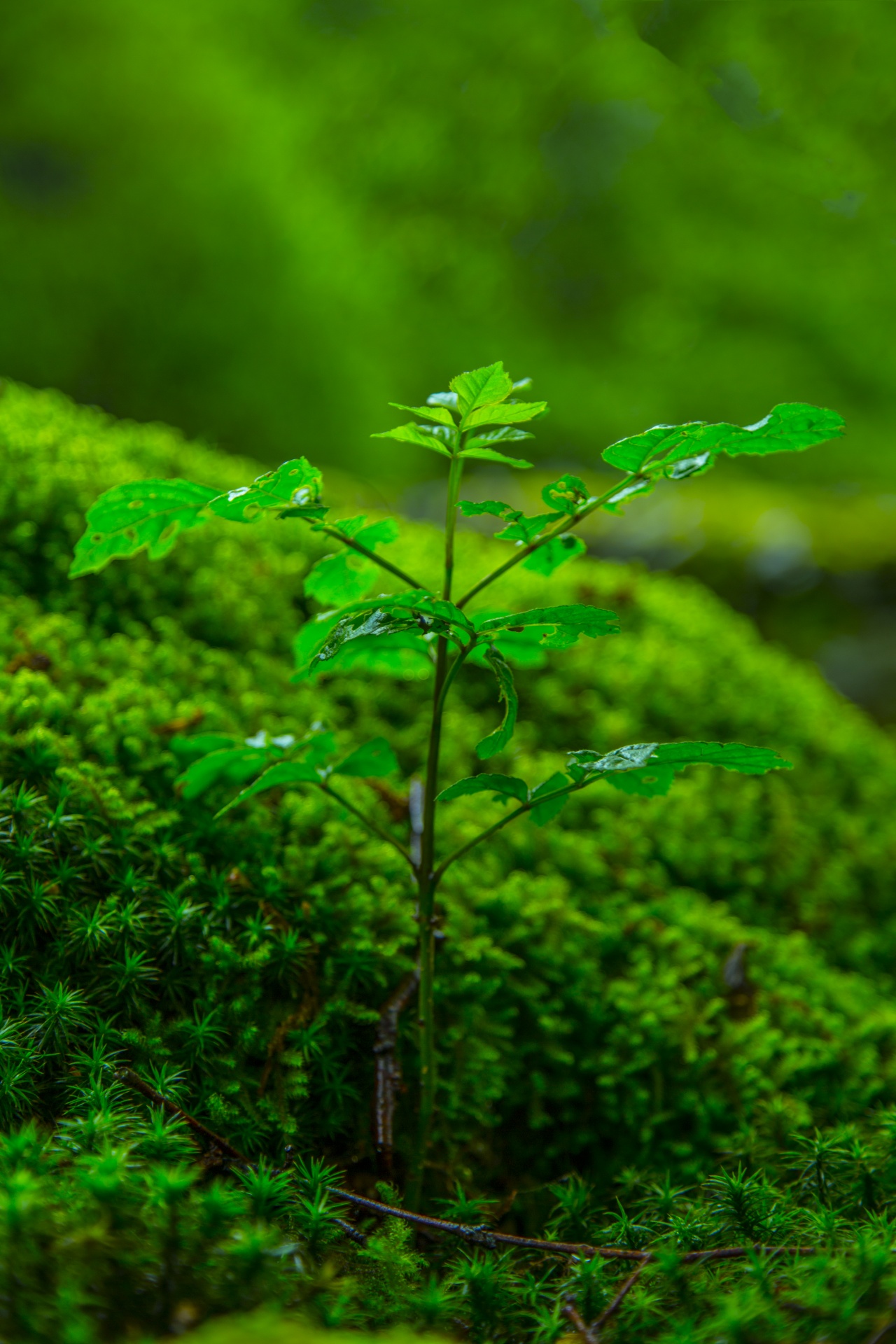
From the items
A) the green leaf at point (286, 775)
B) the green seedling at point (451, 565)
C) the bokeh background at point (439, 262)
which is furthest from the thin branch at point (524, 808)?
the bokeh background at point (439, 262)

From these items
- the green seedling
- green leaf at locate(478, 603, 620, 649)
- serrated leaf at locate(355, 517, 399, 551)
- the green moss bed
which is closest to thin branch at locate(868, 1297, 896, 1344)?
the green moss bed

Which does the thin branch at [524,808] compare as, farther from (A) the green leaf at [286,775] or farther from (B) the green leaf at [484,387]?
(B) the green leaf at [484,387]

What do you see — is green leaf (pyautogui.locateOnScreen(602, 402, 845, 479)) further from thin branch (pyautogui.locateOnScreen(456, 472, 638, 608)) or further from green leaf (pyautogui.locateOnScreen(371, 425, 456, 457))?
green leaf (pyautogui.locateOnScreen(371, 425, 456, 457))

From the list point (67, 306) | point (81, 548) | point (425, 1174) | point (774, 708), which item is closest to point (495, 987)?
point (425, 1174)

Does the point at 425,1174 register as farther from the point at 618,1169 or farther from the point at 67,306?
the point at 67,306

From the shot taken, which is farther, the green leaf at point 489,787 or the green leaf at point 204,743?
the green leaf at point 204,743
